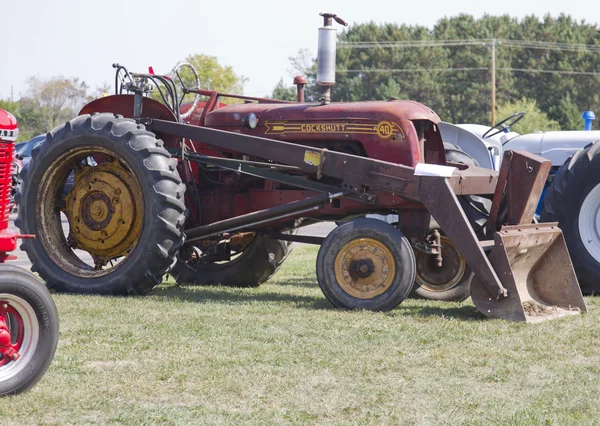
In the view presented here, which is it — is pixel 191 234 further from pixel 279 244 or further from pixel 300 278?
pixel 300 278

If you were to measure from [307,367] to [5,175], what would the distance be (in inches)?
75.1

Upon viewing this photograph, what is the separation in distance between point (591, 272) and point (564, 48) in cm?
5136

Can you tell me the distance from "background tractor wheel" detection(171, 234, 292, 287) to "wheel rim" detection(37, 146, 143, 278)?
97cm

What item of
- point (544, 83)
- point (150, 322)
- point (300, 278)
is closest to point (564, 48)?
point (544, 83)

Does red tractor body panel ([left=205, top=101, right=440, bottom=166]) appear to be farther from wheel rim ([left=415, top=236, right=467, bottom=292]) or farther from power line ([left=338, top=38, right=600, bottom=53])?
power line ([left=338, top=38, right=600, bottom=53])

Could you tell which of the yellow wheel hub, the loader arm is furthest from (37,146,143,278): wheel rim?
the loader arm

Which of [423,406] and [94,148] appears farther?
[94,148]

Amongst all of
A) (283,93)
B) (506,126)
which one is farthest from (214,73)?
(506,126)

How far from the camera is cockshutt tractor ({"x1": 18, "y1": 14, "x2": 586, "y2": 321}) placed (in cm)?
731

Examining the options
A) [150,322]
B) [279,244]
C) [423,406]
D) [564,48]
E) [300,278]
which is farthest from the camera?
[564,48]

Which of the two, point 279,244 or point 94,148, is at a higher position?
point 94,148

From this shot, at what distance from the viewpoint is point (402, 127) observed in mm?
7812

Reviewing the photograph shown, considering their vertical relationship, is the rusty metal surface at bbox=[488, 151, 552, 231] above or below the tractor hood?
below

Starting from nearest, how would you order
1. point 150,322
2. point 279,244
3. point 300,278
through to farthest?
point 150,322, point 279,244, point 300,278
